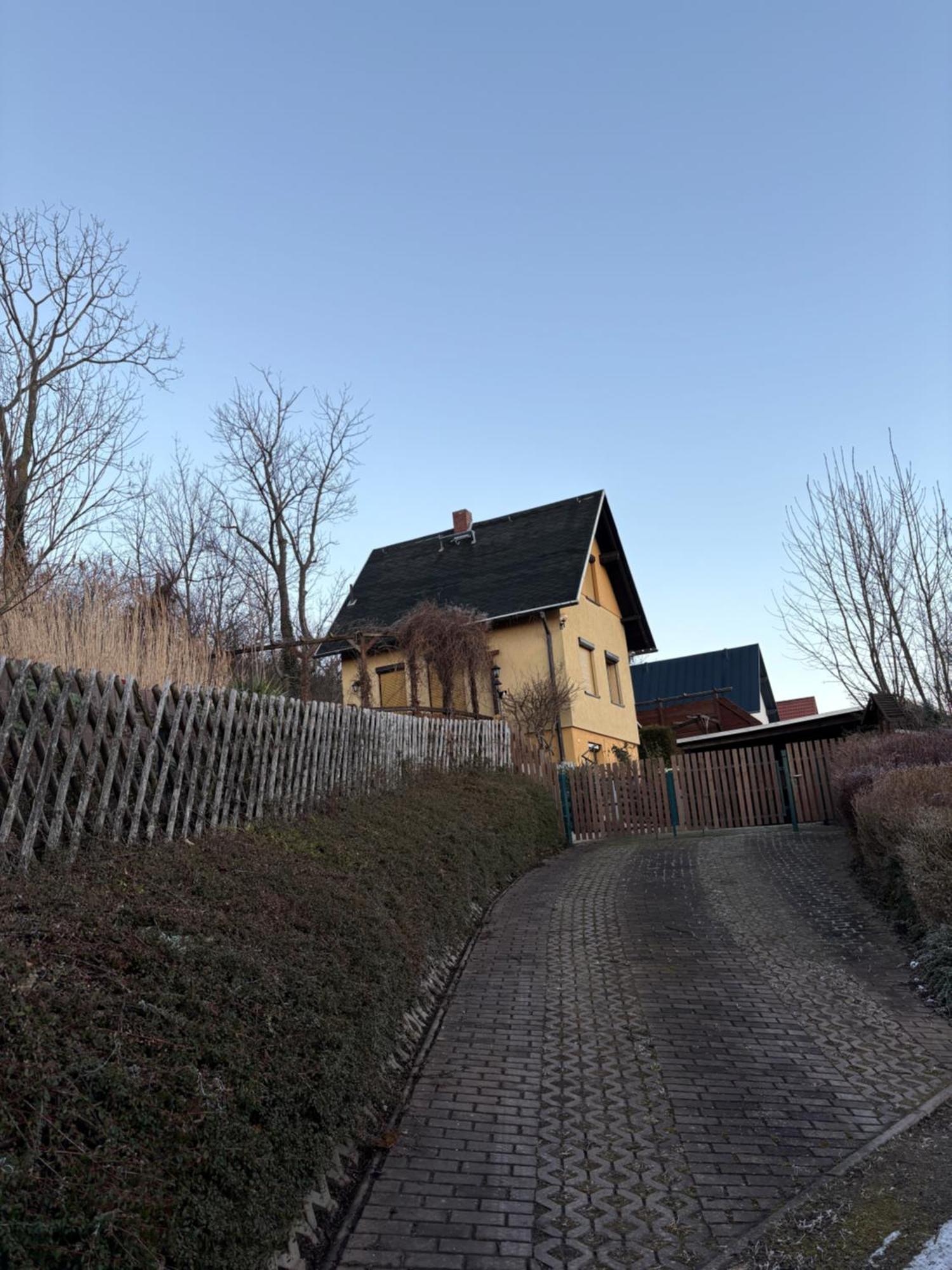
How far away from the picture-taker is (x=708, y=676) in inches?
1709

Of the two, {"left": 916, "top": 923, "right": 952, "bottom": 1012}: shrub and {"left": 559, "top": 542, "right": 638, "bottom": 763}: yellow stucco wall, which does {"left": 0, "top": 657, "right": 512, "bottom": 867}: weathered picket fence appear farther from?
{"left": 559, "top": 542, "right": 638, "bottom": 763}: yellow stucco wall

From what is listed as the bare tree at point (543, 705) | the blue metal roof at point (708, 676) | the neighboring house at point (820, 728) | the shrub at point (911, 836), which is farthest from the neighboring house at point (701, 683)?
the shrub at point (911, 836)

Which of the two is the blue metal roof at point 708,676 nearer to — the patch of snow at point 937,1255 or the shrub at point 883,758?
the shrub at point 883,758

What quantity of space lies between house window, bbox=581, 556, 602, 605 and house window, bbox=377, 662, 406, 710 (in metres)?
5.58

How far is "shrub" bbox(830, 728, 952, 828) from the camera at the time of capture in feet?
40.8

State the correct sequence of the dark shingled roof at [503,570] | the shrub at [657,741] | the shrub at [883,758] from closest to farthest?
the shrub at [883,758] < the dark shingled roof at [503,570] < the shrub at [657,741]

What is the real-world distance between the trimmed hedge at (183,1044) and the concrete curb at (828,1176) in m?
1.64

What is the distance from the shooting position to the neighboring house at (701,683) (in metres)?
38.4

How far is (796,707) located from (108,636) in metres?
54.1

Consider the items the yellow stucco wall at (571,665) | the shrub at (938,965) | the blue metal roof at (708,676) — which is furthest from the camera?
the blue metal roof at (708,676)

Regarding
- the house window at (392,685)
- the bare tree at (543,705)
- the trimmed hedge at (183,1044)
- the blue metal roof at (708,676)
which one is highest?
the blue metal roof at (708,676)

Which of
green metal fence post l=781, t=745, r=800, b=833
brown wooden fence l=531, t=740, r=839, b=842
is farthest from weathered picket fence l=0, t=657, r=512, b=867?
green metal fence post l=781, t=745, r=800, b=833

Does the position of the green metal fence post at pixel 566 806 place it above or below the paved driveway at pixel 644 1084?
above

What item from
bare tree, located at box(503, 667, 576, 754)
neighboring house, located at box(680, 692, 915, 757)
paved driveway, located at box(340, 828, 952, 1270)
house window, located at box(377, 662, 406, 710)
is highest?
house window, located at box(377, 662, 406, 710)
